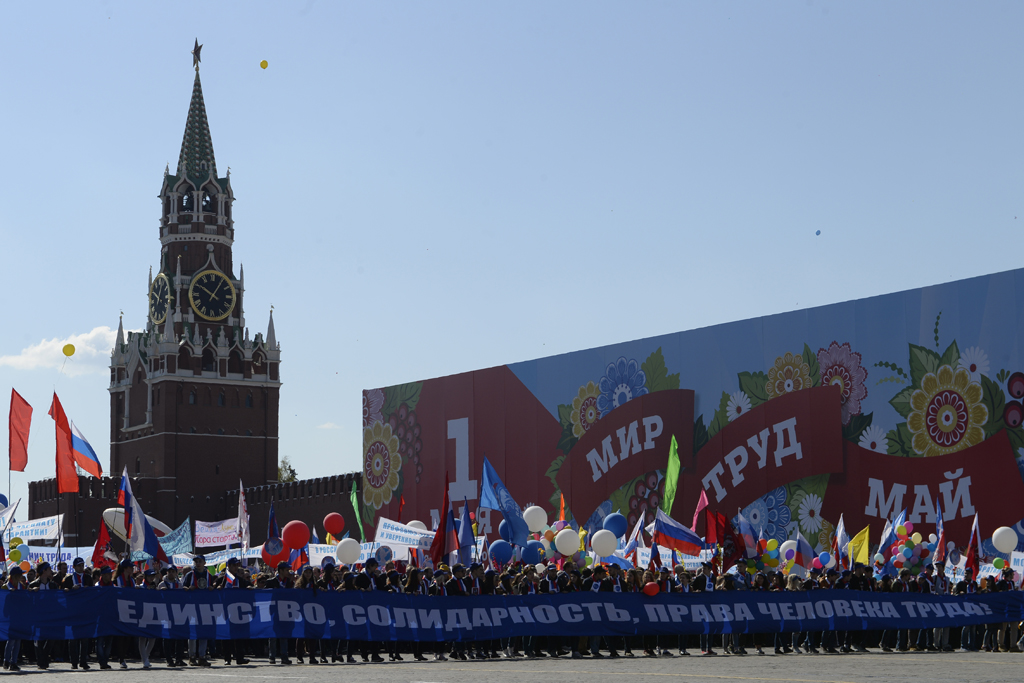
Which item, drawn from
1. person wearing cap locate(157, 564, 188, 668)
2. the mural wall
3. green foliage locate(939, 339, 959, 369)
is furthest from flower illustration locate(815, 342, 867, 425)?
person wearing cap locate(157, 564, 188, 668)

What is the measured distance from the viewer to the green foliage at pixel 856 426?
42.5 m

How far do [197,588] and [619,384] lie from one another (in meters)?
31.0

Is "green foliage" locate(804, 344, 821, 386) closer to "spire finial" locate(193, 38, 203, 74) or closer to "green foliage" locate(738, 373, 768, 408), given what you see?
"green foliage" locate(738, 373, 768, 408)

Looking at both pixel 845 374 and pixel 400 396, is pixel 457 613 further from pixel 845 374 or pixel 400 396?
pixel 400 396

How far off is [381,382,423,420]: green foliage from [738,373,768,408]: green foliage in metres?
17.6

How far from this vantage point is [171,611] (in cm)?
2022

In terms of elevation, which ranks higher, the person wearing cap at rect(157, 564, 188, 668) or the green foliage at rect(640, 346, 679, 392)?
the green foliage at rect(640, 346, 679, 392)

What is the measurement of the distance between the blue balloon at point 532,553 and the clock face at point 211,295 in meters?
69.8

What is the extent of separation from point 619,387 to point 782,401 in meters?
7.52

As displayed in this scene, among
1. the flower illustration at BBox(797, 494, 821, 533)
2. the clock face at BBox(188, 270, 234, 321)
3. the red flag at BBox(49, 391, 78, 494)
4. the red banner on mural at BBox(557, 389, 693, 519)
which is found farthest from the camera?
the clock face at BBox(188, 270, 234, 321)

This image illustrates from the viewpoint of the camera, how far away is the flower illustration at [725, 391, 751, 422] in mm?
46094

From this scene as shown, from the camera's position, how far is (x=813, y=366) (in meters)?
44.1

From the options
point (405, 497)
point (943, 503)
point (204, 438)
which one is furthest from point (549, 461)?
point (204, 438)

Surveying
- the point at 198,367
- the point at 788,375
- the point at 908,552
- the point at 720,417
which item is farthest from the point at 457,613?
the point at 198,367
